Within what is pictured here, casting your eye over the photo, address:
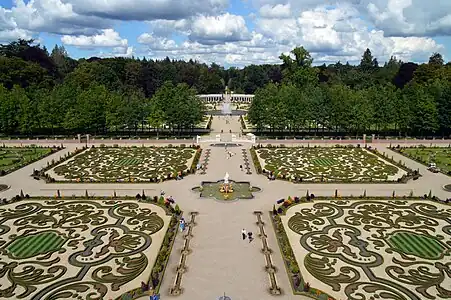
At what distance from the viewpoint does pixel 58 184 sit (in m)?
51.3

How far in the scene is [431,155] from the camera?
67312 millimetres

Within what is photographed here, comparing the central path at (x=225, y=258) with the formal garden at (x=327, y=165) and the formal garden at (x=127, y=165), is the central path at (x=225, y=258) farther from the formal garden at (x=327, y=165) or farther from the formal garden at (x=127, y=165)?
the formal garden at (x=327, y=165)

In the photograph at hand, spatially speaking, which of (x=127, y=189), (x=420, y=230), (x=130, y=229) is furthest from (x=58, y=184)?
(x=420, y=230)

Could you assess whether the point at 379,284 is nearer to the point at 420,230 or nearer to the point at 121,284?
the point at 420,230

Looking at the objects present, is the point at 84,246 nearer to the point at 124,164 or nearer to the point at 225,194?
the point at 225,194

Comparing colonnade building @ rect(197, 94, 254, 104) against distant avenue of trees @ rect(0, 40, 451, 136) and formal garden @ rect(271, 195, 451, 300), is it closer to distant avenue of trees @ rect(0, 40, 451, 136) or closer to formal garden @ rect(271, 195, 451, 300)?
distant avenue of trees @ rect(0, 40, 451, 136)

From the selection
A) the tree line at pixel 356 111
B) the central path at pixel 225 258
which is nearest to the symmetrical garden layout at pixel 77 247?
the central path at pixel 225 258

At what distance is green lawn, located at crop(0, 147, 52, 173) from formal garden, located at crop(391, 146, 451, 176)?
61039mm

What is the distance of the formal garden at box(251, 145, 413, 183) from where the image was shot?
54.2 meters

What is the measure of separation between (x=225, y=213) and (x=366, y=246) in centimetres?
1382

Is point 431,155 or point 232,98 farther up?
point 232,98

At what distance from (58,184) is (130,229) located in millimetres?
19274

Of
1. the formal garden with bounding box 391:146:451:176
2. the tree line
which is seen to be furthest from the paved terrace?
the tree line

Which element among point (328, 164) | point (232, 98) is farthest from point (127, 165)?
point (232, 98)
